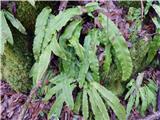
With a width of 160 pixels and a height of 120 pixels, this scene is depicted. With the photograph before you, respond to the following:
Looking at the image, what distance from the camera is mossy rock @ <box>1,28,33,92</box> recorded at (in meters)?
3.12

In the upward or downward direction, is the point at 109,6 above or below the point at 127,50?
above

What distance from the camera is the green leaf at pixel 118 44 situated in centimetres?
288

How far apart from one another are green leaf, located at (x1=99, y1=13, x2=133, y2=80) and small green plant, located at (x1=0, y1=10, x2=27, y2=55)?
2.58 feet

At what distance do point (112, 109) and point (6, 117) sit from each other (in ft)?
3.49

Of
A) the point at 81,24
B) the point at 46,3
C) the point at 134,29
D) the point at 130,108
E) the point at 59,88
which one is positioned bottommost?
the point at 130,108

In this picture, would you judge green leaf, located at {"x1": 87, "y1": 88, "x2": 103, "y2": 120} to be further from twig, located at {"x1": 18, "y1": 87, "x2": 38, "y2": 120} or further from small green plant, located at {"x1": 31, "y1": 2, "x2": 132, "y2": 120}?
twig, located at {"x1": 18, "y1": 87, "x2": 38, "y2": 120}

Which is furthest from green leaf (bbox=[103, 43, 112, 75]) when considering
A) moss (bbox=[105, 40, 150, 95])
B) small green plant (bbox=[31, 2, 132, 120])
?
moss (bbox=[105, 40, 150, 95])

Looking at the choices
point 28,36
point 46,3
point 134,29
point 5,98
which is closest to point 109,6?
point 134,29

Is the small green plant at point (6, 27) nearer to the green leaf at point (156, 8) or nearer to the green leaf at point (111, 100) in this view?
the green leaf at point (111, 100)

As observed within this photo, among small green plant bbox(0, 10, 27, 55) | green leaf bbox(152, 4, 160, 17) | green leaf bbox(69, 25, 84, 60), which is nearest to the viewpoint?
small green plant bbox(0, 10, 27, 55)

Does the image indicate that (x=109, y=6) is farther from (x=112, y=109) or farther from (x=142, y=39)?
(x=112, y=109)

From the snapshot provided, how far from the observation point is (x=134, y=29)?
123 inches

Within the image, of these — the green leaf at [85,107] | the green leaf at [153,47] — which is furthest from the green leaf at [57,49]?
the green leaf at [153,47]

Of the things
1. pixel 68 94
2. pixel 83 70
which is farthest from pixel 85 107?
pixel 83 70
